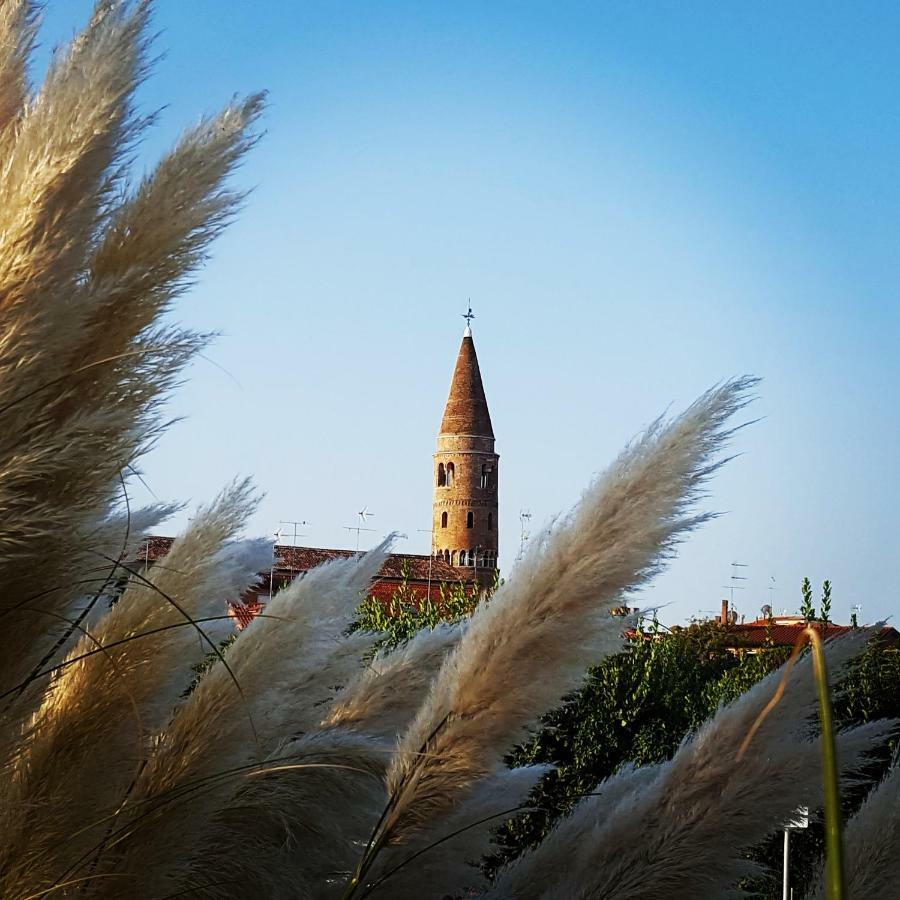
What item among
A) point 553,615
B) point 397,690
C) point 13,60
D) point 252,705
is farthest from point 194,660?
point 13,60

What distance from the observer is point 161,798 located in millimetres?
1083

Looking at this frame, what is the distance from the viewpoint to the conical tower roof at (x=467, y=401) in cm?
7244

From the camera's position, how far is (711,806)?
1101 mm

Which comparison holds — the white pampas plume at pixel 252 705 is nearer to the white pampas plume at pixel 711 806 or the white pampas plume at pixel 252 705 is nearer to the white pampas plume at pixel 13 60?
the white pampas plume at pixel 711 806

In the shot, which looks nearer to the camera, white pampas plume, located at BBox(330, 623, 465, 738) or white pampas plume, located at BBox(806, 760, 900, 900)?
white pampas plume, located at BBox(806, 760, 900, 900)

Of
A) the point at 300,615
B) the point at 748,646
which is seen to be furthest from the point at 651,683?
the point at 300,615

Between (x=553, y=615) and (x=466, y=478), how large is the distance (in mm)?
74286

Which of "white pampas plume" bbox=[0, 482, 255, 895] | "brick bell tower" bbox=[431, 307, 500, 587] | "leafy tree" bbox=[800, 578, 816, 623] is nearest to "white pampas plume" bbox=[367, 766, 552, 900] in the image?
"white pampas plume" bbox=[0, 482, 255, 895]

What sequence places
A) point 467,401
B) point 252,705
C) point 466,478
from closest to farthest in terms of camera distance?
point 252,705 < point 467,401 < point 466,478

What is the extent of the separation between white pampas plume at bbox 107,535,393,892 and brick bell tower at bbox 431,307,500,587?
6906cm

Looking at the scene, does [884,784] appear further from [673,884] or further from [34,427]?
[34,427]

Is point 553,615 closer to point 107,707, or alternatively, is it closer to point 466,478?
point 107,707

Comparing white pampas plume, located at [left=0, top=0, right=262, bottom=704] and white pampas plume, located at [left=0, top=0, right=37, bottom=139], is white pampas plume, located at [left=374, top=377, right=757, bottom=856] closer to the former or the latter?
white pampas plume, located at [left=0, top=0, right=262, bottom=704]

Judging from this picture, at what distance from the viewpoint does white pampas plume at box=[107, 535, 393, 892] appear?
1.07 meters
